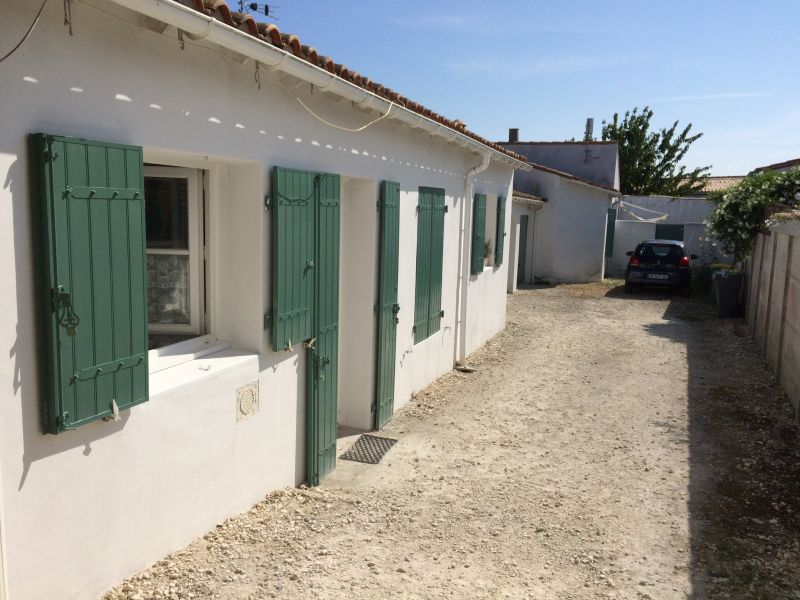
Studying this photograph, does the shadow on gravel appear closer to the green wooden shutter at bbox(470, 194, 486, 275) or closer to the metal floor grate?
the metal floor grate

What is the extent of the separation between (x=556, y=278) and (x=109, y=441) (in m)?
17.0

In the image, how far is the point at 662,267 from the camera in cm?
1653

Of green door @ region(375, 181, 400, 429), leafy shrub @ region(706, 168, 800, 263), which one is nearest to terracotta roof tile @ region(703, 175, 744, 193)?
leafy shrub @ region(706, 168, 800, 263)

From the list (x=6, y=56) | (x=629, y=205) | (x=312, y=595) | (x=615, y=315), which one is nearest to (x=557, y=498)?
(x=312, y=595)

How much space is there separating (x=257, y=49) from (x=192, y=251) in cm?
133

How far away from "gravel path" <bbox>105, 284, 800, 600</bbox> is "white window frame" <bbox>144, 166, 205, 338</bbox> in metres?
1.29

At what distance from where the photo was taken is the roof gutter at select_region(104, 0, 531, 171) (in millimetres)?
2889

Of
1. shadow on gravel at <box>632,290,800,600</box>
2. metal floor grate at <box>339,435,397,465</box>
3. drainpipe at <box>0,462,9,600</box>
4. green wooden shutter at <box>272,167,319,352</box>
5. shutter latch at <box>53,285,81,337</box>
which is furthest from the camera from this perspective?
metal floor grate at <box>339,435,397,465</box>

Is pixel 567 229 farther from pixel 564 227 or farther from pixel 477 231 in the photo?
pixel 477 231

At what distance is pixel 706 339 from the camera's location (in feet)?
37.3

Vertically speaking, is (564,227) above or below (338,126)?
below

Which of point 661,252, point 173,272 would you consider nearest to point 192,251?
point 173,272

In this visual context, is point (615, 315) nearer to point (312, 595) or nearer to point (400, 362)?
point (400, 362)

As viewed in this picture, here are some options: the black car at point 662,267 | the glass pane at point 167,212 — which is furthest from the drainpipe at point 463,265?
the black car at point 662,267
